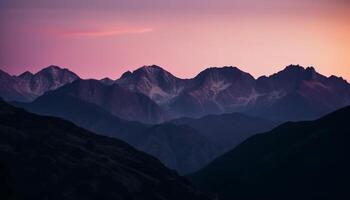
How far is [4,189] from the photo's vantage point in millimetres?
198000
